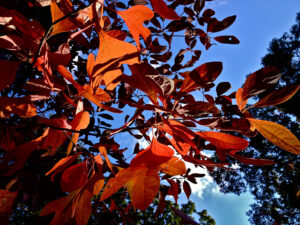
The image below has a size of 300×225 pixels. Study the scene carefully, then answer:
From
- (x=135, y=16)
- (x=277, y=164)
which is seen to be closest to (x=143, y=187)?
(x=135, y=16)

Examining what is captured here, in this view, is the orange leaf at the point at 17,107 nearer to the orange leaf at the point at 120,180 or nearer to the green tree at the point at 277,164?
the orange leaf at the point at 120,180

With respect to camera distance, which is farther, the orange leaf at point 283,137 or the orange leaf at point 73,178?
the orange leaf at point 73,178

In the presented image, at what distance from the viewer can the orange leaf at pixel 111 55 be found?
0.52 meters

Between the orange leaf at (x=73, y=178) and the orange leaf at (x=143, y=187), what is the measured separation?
21cm

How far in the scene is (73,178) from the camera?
64 cm

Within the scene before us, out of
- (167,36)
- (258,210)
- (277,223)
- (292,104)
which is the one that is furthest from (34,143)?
(258,210)

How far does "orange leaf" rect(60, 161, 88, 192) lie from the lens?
0.61 m

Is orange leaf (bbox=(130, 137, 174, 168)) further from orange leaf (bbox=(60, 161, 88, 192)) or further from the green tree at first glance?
the green tree

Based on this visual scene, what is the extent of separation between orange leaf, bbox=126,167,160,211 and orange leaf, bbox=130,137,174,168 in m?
0.04

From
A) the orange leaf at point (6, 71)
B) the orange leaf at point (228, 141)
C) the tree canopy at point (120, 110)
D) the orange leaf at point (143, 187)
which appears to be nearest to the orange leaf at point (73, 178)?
the tree canopy at point (120, 110)

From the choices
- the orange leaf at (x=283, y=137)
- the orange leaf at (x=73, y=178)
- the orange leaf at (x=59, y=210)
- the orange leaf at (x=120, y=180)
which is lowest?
the orange leaf at (x=59, y=210)

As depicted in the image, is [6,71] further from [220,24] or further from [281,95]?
[220,24]

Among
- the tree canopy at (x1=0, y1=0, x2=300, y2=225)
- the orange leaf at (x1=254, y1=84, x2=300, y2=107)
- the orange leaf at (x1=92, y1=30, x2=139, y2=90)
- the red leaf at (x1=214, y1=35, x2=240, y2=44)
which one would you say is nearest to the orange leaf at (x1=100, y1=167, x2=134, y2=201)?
the tree canopy at (x1=0, y1=0, x2=300, y2=225)

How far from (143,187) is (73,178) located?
0.89ft
